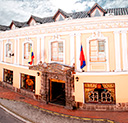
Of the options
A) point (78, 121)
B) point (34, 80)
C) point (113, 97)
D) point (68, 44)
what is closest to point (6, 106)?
point (34, 80)

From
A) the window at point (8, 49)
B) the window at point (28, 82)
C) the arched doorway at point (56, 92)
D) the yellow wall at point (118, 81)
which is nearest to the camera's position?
the yellow wall at point (118, 81)

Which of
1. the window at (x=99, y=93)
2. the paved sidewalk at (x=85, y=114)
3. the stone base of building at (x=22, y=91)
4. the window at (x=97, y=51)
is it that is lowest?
the paved sidewalk at (x=85, y=114)

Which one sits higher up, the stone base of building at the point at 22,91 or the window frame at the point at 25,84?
the window frame at the point at 25,84

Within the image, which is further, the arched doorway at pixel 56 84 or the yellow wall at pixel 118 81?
the arched doorway at pixel 56 84

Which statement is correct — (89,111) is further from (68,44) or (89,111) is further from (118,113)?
(68,44)

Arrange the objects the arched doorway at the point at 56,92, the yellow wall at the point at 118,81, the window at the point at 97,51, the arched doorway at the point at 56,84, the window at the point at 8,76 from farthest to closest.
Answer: the window at the point at 8,76
the arched doorway at the point at 56,92
the window at the point at 97,51
the arched doorway at the point at 56,84
the yellow wall at the point at 118,81

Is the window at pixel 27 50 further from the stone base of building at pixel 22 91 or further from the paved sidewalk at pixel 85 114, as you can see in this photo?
the paved sidewalk at pixel 85 114

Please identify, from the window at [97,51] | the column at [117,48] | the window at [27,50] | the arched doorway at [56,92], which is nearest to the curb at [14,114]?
the arched doorway at [56,92]

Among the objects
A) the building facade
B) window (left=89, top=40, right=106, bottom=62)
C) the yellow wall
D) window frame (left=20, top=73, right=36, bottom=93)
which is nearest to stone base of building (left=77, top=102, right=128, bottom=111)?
the building facade

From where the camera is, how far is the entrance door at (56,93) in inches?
454

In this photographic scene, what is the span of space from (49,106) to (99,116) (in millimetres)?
5076

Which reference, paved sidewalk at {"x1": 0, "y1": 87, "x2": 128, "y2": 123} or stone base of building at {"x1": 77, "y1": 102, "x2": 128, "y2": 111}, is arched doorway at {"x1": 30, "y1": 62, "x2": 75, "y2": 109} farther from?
stone base of building at {"x1": 77, "y1": 102, "x2": 128, "y2": 111}

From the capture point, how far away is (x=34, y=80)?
12758 millimetres

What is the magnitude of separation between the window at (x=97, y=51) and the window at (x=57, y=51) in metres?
3.28
